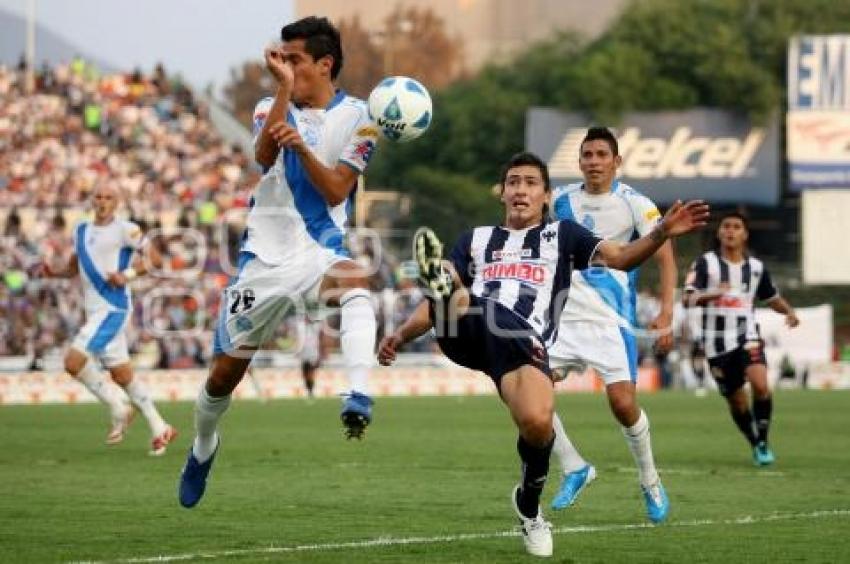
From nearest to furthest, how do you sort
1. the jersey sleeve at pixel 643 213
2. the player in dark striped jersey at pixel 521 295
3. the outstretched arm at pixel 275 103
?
1. the player in dark striped jersey at pixel 521 295
2. the outstretched arm at pixel 275 103
3. the jersey sleeve at pixel 643 213

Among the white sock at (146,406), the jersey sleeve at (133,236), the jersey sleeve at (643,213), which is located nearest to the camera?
the jersey sleeve at (643,213)

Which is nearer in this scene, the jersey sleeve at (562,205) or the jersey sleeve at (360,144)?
the jersey sleeve at (360,144)

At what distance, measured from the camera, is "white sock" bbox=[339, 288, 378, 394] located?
33.2 feet

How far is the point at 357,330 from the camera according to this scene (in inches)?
406

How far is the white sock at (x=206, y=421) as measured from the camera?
11.2 m

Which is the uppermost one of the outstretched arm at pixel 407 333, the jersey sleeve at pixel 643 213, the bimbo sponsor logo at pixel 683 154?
the bimbo sponsor logo at pixel 683 154

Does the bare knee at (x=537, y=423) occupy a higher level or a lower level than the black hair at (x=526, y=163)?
lower

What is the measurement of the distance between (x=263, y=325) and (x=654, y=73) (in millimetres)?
51736

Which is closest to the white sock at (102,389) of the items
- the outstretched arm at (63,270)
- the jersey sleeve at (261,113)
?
the outstretched arm at (63,270)

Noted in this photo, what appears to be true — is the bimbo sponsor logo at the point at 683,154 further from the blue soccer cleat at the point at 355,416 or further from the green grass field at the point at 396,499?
the blue soccer cleat at the point at 355,416

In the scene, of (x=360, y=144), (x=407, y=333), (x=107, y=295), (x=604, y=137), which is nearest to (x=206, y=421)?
(x=407, y=333)

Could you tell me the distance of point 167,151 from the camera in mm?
45438

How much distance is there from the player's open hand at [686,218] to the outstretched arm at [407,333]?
1.36m

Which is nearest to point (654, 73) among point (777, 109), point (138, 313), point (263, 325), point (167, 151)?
point (777, 109)
